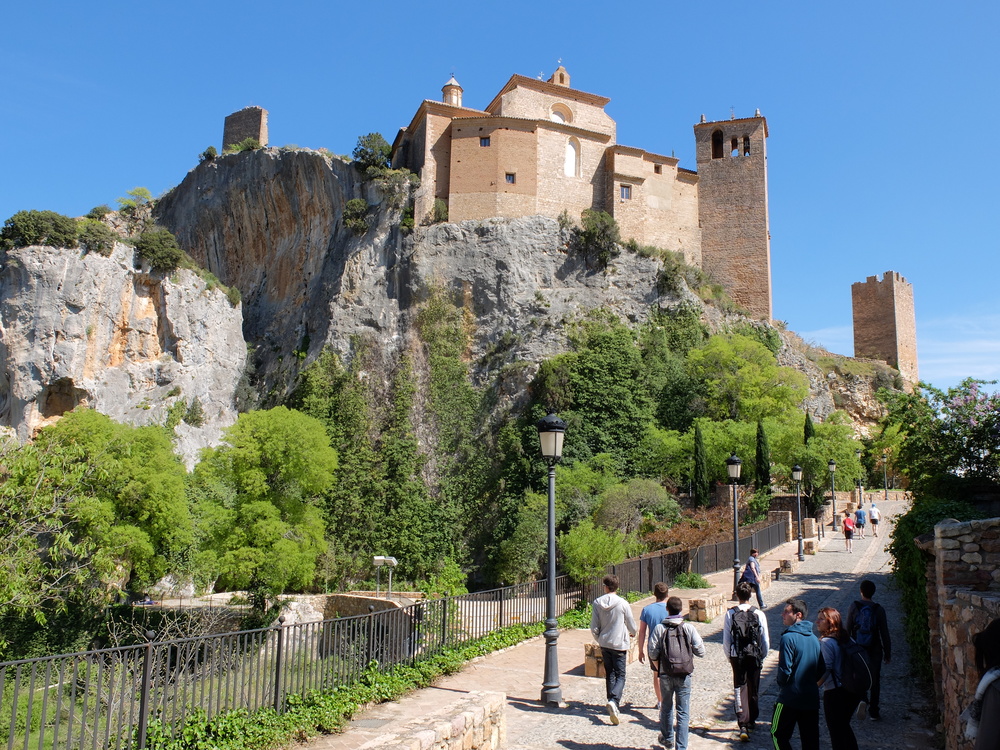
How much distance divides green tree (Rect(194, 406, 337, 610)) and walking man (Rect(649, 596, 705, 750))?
20.9m

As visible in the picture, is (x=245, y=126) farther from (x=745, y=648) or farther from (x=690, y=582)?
(x=745, y=648)

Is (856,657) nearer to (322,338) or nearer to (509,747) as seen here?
(509,747)

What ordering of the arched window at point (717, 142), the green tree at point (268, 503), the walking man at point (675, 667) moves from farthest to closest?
the arched window at point (717, 142) → the green tree at point (268, 503) → the walking man at point (675, 667)

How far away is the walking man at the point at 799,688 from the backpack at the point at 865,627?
2.28m

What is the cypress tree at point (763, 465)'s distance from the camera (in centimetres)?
3234

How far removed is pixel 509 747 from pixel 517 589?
6655 mm

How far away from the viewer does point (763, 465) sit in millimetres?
32438

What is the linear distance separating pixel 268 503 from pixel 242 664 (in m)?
20.2

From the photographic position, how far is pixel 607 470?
35.6 metres

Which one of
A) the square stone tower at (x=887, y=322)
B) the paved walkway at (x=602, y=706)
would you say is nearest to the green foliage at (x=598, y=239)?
the square stone tower at (x=887, y=322)

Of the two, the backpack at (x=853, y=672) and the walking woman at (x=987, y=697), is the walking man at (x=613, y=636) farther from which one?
the walking woman at (x=987, y=697)

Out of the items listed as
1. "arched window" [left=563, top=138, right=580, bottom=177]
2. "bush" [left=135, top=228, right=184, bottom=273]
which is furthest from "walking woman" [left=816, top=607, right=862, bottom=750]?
"bush" [left=135, top=228, right=184, bottom=273]

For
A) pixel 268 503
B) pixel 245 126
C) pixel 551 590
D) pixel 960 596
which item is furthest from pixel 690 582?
pixel 245 126

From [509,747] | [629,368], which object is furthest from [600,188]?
[509,747]
